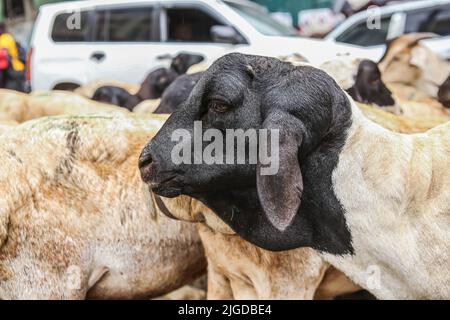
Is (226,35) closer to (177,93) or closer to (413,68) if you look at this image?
(413,68)

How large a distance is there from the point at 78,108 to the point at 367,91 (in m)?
2.58

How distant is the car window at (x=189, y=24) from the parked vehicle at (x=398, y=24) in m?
1.94

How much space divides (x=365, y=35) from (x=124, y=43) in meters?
3.63

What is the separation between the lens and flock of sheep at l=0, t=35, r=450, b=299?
3.03 m

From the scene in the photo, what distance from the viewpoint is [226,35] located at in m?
9.47

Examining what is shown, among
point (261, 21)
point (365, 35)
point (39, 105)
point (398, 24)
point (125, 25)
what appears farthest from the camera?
point (125, 25)

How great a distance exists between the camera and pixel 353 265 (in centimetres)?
315

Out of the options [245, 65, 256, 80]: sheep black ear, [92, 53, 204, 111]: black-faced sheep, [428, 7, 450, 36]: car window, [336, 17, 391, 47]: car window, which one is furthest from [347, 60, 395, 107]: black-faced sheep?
[428, 7, 450, 36]: car window

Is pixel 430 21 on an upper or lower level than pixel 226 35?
lower

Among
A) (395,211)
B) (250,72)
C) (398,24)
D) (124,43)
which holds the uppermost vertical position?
(250,72)

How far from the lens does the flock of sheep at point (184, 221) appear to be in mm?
Result: 3031

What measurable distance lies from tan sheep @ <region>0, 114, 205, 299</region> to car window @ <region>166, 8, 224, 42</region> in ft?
20.5

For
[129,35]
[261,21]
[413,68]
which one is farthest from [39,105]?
[129,35]

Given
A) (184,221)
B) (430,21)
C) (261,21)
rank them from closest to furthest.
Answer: (184,221), (261,21), (430,21)
